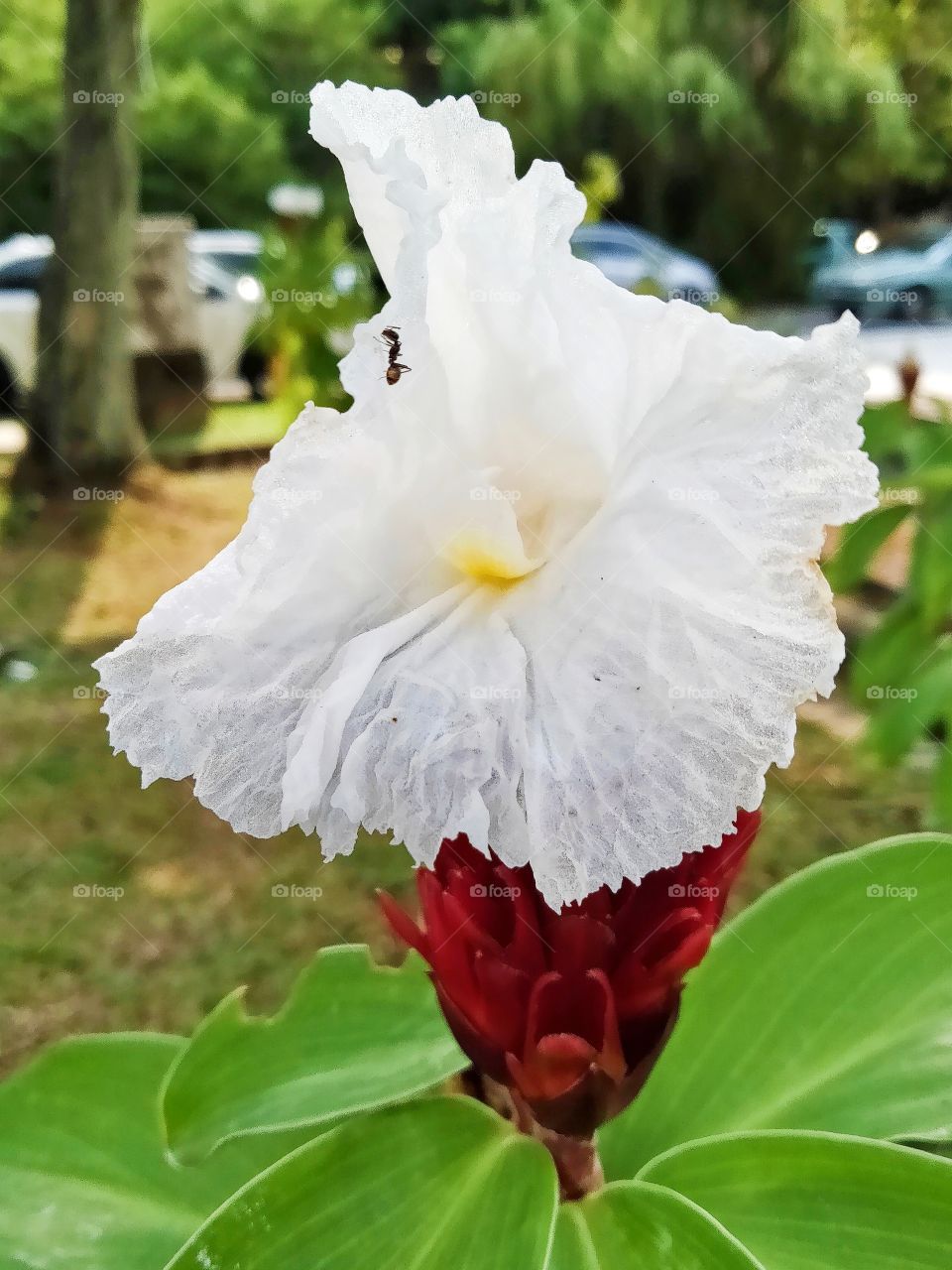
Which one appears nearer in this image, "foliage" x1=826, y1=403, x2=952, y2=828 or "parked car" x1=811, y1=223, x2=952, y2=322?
"foliage" x1=826, y1=403, x2=952, y2=828

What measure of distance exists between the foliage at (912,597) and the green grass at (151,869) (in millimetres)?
615

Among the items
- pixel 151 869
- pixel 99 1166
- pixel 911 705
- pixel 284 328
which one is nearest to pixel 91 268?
pixel 284 328

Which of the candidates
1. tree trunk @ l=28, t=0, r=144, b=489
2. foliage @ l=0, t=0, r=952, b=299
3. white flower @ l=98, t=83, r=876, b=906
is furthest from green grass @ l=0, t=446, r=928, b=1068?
foliage @ l=0, t=0, r=952, b=299

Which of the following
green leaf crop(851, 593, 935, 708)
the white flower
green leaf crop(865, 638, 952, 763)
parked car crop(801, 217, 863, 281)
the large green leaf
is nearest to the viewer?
the white flower

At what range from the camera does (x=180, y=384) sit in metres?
4.92

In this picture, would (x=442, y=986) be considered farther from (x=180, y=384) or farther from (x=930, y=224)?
(x=930, y=224)

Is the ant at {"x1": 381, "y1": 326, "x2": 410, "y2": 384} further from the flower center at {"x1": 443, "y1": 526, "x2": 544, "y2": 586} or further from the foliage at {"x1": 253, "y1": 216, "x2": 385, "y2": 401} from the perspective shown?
the foliage at {"x1": 253, "y1": 216, "x2": 385, "y2": 401}

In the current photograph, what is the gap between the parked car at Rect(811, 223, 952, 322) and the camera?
3959 mm

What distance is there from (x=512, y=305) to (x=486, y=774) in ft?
0.54

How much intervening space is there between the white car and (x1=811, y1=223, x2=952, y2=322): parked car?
260cm

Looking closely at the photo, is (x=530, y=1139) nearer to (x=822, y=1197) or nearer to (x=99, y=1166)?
(x=822, y=1197)

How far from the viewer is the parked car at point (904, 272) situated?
3959 mm

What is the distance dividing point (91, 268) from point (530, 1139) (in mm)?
3233

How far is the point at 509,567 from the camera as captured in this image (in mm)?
420
